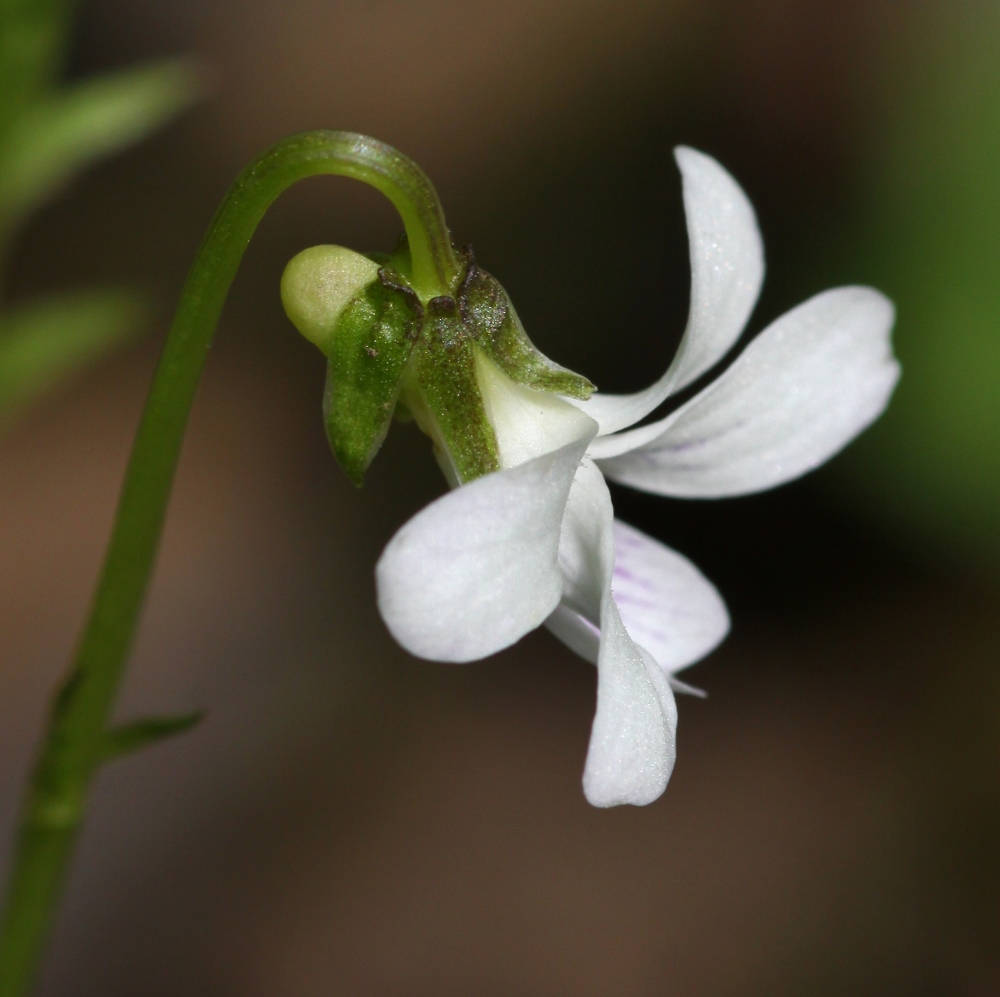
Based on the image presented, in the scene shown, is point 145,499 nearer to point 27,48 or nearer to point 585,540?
point 585,540

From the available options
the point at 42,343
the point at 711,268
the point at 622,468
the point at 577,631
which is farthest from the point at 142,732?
the point at 42,343

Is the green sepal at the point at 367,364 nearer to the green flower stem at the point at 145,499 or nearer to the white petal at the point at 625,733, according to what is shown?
the green flower stem at the point at 145,499

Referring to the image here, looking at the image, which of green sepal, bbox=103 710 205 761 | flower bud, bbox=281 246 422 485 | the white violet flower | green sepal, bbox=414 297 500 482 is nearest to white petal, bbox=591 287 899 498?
the white violet flower

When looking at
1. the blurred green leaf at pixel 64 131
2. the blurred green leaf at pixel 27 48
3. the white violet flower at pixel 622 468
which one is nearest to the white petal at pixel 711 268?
the white violet flower at pixel 622 468

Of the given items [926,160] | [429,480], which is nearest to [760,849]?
[429,480]

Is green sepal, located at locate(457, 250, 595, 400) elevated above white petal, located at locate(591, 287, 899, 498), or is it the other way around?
green sepal, located at locate(457, 250, 595, 400)

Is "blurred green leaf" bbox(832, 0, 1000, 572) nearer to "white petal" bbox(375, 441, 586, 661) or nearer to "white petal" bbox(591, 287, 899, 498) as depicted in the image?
"white petal" bbox(591, 287, 899, 498)

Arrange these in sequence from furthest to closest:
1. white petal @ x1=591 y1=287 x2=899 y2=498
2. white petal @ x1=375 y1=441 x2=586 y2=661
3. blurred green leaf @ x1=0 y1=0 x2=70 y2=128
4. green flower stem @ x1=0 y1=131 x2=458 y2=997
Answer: blurred green leaf @ x1=0 y1=0 x2=70 y2=128 → white petal @ x1=591 y1=287 x2=899 y2=498 → green flower stem @ x1=0 y1=131 x2=458 y2=997 → white petal @ x1=375 y1=441 x2=586 y2=661
